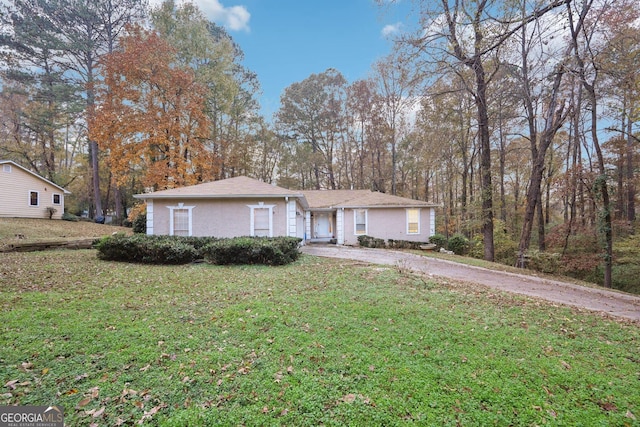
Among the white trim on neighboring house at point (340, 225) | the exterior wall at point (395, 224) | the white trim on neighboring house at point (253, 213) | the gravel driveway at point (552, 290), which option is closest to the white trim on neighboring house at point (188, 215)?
the white trim on neighboring house at point (253, 213)

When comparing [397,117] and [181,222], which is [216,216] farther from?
[397,117]

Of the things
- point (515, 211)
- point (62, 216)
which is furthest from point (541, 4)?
point (62, 216)

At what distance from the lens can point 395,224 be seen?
629 inches

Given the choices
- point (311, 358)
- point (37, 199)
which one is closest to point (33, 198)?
point (37, 199)

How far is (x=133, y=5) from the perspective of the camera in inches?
724

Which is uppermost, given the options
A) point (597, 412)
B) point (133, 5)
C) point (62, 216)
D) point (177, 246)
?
point (133, 5)

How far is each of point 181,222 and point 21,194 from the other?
14557 millimetres

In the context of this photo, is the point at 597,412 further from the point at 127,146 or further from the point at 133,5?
the point at 133,5

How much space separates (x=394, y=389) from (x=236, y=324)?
231 centimetres

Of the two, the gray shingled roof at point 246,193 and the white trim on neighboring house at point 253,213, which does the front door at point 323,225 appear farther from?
the white trim on neighboring house at point 253,213

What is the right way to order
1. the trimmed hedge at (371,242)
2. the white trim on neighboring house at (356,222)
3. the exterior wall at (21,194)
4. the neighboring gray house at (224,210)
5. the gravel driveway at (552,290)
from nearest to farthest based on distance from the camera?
the gravel driveway at (552,290)
the neighboring gray house at (224,210)
the trimmed hedge at (371,242)
the white trim on neighboring house at (356,222)
the exterior wall at (21,194)

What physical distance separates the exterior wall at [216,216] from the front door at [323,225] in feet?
23.3

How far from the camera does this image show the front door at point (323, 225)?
1905 cm

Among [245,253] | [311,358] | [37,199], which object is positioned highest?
[37,199]
